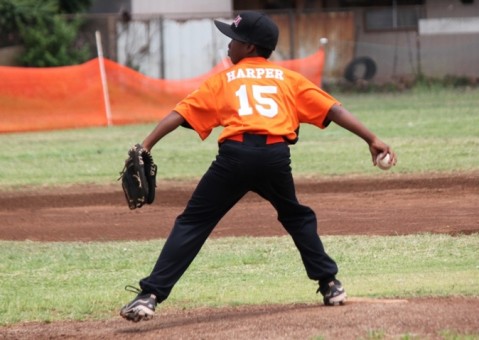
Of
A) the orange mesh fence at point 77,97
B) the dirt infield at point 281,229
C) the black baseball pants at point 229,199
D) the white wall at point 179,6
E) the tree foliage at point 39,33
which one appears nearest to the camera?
the dirt infield at point 281,229

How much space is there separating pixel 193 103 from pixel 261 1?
28.3m

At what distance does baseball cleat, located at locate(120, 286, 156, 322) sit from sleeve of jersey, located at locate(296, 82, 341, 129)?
55.7 inches

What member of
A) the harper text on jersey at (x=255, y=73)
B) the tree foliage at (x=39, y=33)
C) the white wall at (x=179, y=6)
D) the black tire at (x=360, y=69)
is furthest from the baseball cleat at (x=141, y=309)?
the white wall at (x=179, y=6)

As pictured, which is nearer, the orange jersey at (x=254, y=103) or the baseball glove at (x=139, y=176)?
the orange jersey at (x=254, y=103)

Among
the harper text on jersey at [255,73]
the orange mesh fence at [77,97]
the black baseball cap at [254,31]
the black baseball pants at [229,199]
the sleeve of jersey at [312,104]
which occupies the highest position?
the black baseball cap at [254,31]

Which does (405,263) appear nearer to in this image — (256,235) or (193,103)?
(256,235)

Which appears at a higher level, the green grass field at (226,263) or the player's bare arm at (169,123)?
the player's bare arm at (169,123)

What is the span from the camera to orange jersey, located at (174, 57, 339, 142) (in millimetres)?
6984

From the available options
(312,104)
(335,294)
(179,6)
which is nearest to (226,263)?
(335,294)

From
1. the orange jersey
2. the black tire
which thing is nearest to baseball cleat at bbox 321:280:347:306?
the orange jersey

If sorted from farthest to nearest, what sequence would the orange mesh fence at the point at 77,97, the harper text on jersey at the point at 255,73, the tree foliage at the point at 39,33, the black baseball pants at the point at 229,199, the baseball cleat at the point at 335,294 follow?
the tree foliage at the point at 39,33, the orange mesh fence at the point at 77,97, the baseball cleat at the point at 335,294, the harper text on jersey at the point at 255,73, the black baseball pants at the point at 229,199

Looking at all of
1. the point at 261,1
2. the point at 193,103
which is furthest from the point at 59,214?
the point at 261,1

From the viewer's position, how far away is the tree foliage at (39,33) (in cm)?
2948

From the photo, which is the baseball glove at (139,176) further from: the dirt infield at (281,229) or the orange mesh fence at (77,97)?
the orange mesh fence at (77,97)
